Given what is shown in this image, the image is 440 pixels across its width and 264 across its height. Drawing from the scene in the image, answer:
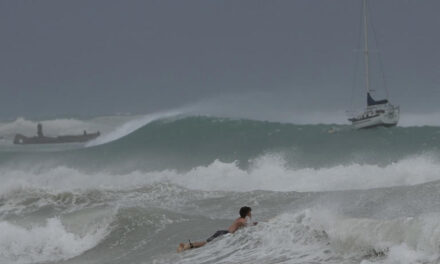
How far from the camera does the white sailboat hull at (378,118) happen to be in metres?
33.4

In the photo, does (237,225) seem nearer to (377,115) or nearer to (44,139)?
(377,115)

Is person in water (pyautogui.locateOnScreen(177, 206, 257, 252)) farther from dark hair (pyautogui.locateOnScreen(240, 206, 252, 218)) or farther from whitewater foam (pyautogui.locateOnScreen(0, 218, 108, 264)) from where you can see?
whitewater foam (pyautogui.locateOnScreen(0, 218, 108, 264))

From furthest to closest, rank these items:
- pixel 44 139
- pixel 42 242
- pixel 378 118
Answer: pixel 44 139
pixel 378 118
pixel 42 242

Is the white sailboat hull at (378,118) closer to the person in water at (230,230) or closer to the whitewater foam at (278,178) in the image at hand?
the whitewater foam at (278,178)

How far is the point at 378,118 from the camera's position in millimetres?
33469

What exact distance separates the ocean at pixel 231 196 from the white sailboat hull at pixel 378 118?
77 centimetres

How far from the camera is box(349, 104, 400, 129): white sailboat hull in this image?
33406 millimetres

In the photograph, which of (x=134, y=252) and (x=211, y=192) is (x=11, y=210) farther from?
(x=134, y=252)

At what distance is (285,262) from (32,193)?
11986 millimetres

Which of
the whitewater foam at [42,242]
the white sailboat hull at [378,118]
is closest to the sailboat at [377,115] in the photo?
the white sailboat hull at [378,118]

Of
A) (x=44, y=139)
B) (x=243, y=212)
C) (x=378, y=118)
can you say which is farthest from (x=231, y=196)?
(x=44, y=139)

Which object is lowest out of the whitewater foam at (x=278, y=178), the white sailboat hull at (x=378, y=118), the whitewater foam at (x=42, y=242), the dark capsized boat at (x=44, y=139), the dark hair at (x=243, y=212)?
the whitewater foam at (x=42, y=242)

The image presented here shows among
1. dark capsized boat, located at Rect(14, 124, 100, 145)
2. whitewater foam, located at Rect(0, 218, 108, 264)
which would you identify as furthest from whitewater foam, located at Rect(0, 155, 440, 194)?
dark capsized boat, located at Rect(14, 124, 100, 145)

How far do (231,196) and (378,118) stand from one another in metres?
17.9
